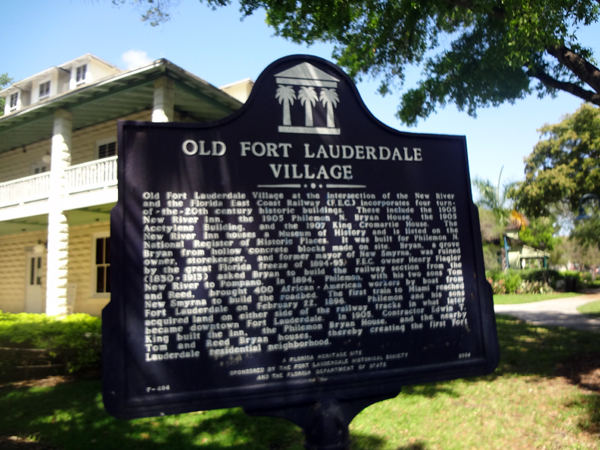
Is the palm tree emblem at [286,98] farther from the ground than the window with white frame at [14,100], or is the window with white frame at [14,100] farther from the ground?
the window with white frame at [14,100]

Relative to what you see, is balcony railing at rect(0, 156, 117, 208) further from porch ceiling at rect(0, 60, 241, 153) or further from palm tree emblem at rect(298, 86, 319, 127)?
palm tree emblem at rect(298, 86, 319, 127)

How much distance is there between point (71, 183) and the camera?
446 inches

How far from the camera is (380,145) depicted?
9.53 feet

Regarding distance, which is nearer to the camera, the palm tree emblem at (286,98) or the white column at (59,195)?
the palm tree emblem at (286,98)

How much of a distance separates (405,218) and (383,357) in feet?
2.88

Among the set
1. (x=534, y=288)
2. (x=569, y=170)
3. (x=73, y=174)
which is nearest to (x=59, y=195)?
(x=73, y=174)

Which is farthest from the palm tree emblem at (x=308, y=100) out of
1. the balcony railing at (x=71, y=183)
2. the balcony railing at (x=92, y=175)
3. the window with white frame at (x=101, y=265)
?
the window with white frame at (x=101, y=265)

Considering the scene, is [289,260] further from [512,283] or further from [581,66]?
[512,283]

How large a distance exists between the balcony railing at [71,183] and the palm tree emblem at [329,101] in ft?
27.9

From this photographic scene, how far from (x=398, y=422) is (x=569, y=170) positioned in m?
17.4

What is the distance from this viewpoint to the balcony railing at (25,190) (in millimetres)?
12000

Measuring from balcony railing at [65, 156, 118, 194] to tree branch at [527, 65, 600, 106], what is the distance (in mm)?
8986

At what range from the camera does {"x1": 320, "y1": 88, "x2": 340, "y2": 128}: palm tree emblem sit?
9.25 ft

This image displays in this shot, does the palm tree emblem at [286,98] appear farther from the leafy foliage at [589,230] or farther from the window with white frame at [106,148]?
the leafy foliage at [589,230]
